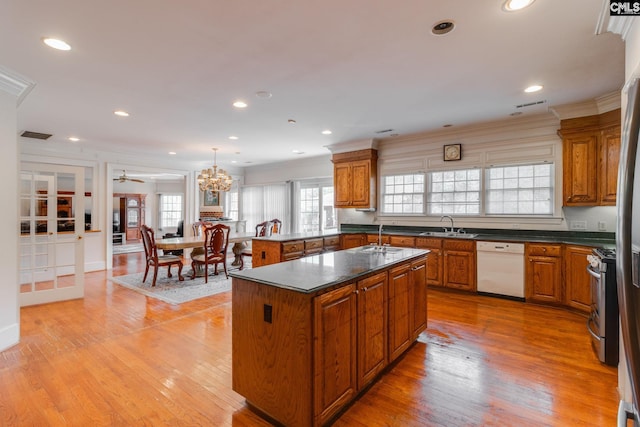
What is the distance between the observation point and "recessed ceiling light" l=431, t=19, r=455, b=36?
2160mm

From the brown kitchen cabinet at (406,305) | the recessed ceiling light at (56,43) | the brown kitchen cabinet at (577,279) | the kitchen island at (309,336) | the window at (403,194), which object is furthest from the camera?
the window at (403,194)

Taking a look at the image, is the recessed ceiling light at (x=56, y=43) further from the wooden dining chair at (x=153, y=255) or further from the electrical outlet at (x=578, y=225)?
the electrical outlet at (x=578, y=225)

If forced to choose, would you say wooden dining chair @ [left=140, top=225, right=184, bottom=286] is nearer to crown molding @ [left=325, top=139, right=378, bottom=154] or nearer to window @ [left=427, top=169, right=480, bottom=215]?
crown molding @ [left=325, top=139, right=378, bottom=154]

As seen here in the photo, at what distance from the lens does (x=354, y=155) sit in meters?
6.08

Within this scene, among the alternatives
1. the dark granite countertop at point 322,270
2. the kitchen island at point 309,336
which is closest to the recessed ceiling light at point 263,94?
the dark granite countertop at point 322,270

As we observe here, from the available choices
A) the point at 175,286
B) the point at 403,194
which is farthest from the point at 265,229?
the point at 403,194

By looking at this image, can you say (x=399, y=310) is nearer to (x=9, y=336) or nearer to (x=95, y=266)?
(x=9, y=336)

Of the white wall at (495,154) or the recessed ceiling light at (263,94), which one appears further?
the white wall at (495,154)

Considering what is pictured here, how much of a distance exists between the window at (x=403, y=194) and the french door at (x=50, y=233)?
5.10 m

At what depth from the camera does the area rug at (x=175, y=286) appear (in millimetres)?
4518

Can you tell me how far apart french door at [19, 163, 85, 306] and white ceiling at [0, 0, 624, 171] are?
0.90 m

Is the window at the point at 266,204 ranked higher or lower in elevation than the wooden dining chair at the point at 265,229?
higher

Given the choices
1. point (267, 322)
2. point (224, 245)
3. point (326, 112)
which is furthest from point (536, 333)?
point (224, 245)

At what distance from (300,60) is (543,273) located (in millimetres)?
4036
